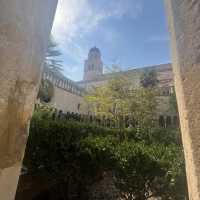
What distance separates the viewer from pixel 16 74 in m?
1.09

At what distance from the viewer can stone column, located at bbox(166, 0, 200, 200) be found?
32.2 inches

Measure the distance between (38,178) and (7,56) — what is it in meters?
2.89

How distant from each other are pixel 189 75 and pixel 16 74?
96cm

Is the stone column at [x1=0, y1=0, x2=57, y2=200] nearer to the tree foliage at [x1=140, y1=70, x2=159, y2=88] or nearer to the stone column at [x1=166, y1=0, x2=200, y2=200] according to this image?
the stone column at [x1=166, y1=0, x2=200, y2=200]

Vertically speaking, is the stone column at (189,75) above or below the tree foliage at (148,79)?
below

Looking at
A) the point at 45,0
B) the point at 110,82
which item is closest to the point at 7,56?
the point at 45,0

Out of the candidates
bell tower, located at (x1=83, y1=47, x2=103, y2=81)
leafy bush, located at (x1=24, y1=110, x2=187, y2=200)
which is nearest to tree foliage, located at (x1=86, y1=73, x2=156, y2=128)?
leafy bush, located at (x1=24, y1=110, x2=187, y2=200)

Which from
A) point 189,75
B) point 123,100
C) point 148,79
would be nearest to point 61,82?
point 123,100

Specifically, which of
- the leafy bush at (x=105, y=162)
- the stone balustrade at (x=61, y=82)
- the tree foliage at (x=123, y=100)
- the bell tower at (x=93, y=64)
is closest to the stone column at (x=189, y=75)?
the leafy bush at (x=105, y=162)

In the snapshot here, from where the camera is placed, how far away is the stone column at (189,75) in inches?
32.2

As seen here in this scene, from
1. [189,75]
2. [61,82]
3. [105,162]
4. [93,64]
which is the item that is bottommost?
[105,162]

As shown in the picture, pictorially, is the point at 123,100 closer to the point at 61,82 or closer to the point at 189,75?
the point at 61,82

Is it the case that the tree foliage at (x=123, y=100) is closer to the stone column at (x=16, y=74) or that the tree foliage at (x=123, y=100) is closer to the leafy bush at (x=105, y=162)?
the leafy bush at (x=105, y=162)

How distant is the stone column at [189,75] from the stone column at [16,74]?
2.87 feet
